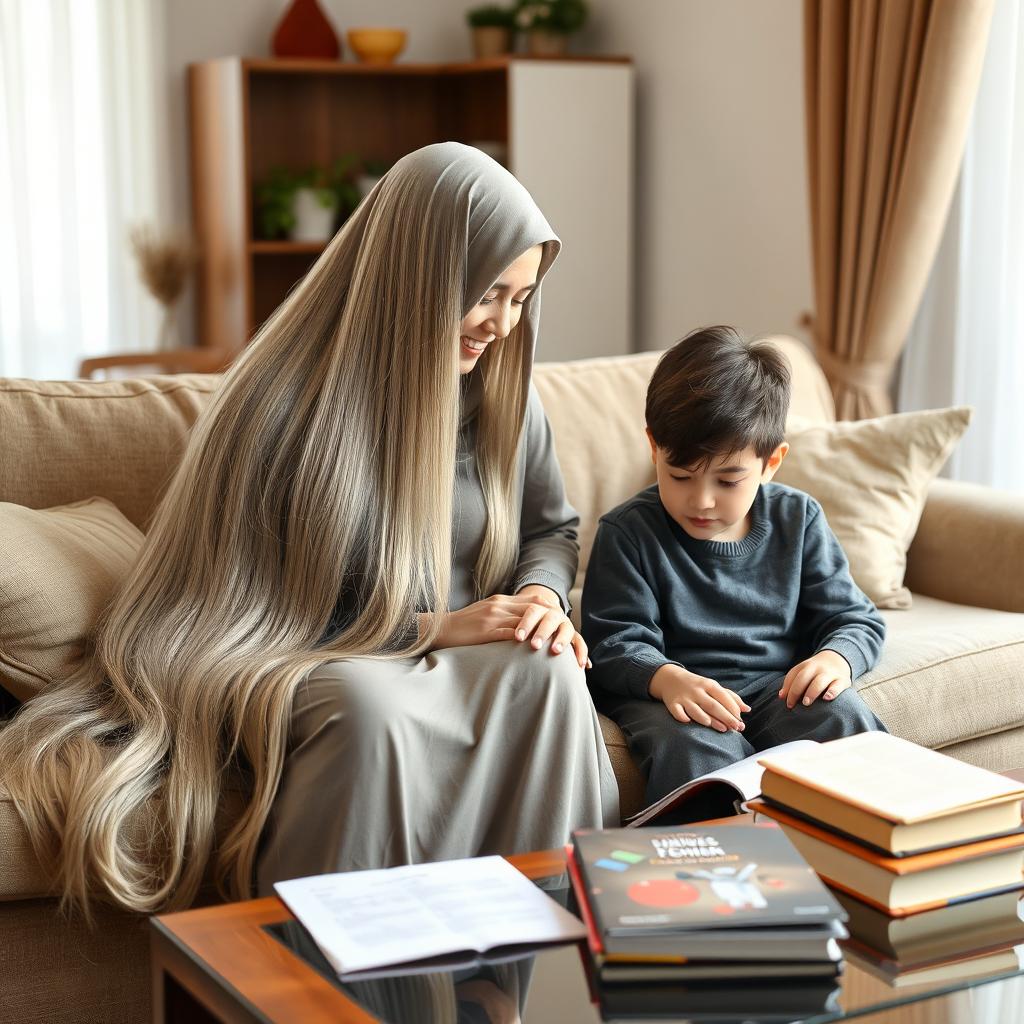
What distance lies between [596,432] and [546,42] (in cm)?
227

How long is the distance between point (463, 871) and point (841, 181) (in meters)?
2.49

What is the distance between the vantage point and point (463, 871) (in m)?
1.24

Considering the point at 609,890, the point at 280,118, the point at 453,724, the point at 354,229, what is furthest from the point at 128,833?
the point at 280,118

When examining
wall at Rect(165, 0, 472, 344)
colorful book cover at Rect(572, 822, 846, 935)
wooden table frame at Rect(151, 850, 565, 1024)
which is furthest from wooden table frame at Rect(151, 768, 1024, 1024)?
wall at Rect(165, 0, 472, 344)

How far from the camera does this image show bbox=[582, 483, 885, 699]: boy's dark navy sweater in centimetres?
187

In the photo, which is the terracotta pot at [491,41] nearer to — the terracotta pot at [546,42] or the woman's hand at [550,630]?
the terracotta pot at [546,42]

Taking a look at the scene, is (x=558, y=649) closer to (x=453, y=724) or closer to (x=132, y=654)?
(x=453, y=724)

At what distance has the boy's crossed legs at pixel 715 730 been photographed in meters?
1.70

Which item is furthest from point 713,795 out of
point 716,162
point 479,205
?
point 716,162

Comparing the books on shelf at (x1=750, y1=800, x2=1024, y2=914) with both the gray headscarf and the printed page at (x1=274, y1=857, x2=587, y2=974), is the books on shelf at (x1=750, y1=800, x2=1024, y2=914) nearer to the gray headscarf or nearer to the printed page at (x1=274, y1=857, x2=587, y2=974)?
the printed page at (x1=274, y1=857, x2=587, y2=974)

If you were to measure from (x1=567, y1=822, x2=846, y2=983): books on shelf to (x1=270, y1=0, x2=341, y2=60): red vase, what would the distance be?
376 centimetres

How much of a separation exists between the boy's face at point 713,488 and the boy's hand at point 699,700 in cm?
22

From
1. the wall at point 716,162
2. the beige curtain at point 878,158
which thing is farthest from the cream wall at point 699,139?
the beige curtain at point 878,158

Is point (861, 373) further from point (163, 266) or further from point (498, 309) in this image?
point (163, 266)
